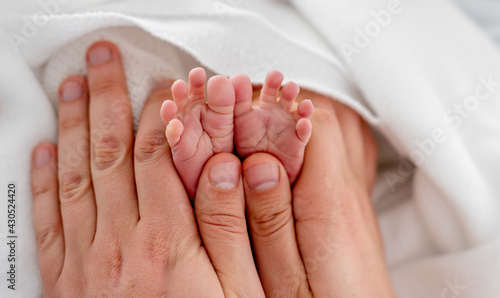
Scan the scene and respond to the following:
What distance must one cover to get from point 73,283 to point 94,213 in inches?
4.2

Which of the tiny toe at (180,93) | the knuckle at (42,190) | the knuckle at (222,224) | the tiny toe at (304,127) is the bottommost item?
the knuckle at (42,190)

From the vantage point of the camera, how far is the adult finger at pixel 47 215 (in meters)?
0.68

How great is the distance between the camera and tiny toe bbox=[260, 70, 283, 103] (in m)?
0.62

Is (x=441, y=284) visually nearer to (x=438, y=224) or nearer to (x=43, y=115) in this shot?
(x=438, y=224)

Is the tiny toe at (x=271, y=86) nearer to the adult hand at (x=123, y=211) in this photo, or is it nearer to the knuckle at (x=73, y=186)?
the adult hand at (x=123, y=211)

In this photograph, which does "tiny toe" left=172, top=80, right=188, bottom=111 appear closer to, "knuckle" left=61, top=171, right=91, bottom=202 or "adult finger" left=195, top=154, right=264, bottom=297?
"adult finger" left=195, top=154, right=264, bottom=297

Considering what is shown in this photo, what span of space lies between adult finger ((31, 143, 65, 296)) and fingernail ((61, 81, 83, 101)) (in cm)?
9

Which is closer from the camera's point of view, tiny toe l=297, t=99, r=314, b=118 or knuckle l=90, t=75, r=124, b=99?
tiny toe l=297, t=99, r=314, b=118

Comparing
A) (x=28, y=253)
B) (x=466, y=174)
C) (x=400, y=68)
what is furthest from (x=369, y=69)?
(x=28, y=253)

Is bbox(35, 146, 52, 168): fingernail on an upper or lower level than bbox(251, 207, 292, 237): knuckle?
lower

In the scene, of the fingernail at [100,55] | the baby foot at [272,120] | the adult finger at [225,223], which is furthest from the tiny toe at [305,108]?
the fingernail at [100,55]

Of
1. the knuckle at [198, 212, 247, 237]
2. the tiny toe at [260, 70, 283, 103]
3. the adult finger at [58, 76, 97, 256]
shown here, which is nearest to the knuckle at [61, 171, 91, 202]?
the adult finger at [58, 76, 97, 256]

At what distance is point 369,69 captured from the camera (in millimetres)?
824

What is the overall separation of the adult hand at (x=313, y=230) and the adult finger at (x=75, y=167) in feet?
0.83
